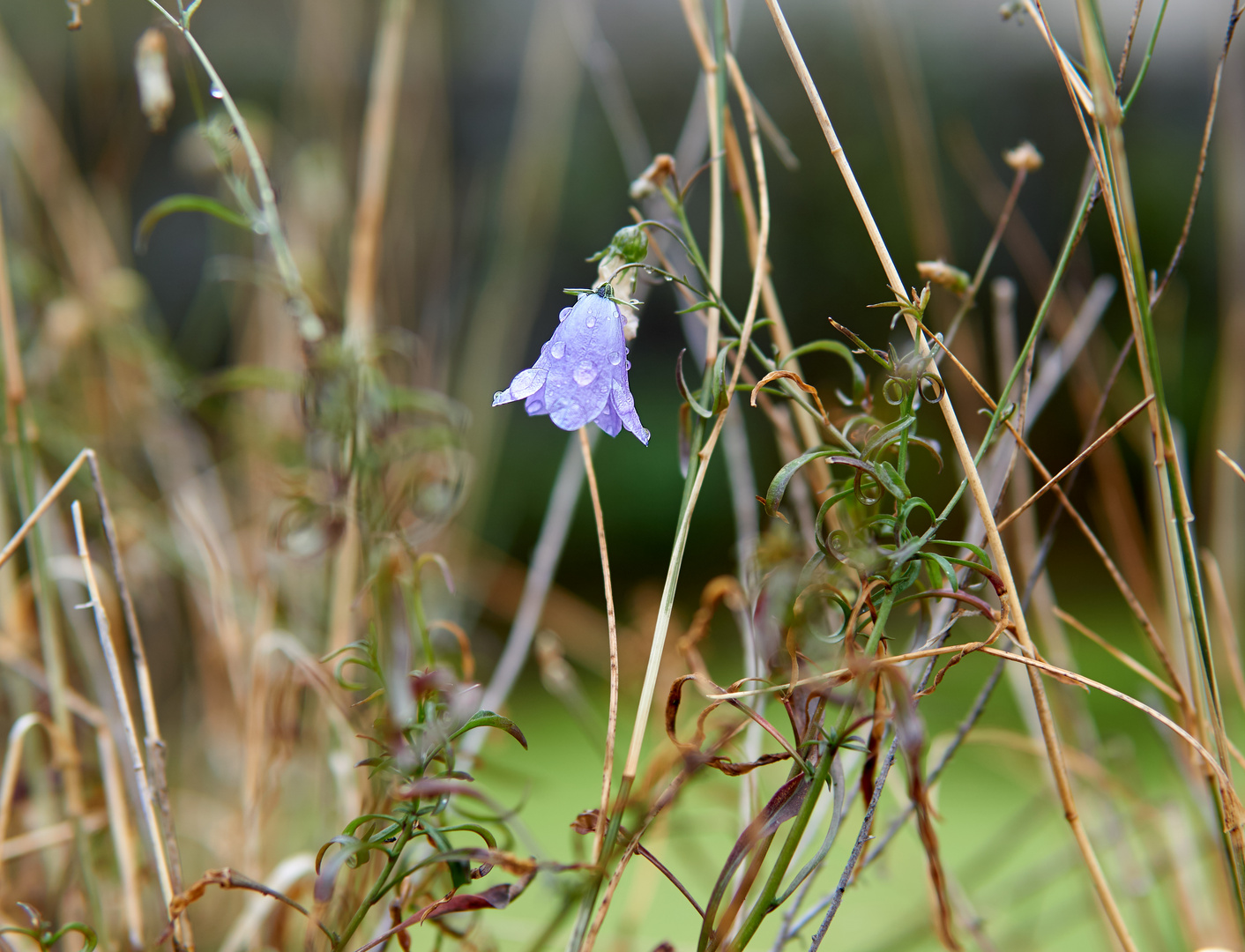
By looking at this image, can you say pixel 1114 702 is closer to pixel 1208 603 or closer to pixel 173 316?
pixel 1208 603

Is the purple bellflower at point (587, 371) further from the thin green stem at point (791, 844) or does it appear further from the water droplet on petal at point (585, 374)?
the thin green stem at point (791, 844)

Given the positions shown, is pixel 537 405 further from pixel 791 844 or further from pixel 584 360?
pixel 791 844

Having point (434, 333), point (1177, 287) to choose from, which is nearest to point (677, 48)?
point (1177, 287)

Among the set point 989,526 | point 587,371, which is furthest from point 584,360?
point 989,526

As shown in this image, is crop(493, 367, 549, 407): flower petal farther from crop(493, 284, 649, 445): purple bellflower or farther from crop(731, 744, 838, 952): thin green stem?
crop(731, 744, 838, 952): thin green stem

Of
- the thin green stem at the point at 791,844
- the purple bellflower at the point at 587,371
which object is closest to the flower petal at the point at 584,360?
the purple bellflower at the point at 587,371

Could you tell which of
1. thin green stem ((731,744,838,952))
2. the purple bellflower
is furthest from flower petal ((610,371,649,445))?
thin green stem ((731,744,838,952))

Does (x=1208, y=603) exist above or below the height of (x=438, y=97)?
below

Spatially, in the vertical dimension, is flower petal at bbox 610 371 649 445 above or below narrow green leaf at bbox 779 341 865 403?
below
